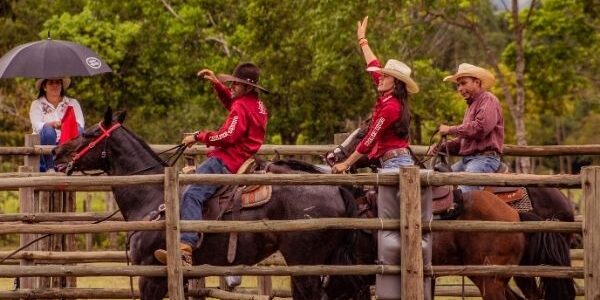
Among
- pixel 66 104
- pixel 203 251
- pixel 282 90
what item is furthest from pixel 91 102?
pixel 203 251

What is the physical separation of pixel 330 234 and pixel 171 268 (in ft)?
5.41

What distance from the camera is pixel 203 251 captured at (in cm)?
1222

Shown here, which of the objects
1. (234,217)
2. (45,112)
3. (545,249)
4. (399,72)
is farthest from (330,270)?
(45,112)

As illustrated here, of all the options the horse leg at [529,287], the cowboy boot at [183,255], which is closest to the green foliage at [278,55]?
the horse leg at [529,287]

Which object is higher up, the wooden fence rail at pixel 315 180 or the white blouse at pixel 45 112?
the white blouse at pixel 45 112

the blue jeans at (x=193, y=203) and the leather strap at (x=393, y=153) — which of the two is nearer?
the blue jeans at (x=193, y=203)

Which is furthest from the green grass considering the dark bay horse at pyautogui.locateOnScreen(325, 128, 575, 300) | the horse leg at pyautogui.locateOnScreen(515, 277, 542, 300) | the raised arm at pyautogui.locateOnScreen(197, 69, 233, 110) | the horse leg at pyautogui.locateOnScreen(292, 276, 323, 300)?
the dark bay horse at pyautogui.locateOnScreen(325, 128, 575, 300)

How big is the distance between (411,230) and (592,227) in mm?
1580

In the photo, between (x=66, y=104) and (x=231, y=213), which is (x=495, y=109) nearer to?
(x=231, y=213)

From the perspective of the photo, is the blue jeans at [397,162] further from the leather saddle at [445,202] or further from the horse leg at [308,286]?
the horse leg at [308,286]

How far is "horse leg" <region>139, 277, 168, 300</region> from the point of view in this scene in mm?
12000

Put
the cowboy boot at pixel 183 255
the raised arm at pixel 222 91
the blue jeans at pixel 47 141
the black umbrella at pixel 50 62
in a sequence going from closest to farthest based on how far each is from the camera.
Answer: the cowboy boot at pixel 183 255 → the raised arm at pixel 222 91 → the blue jeans at pixel 47 141 → the black umbrella at pixel 50 62

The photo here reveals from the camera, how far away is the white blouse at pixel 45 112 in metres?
15.3

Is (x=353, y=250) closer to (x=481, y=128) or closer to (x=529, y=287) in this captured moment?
(x=481, y=128)
